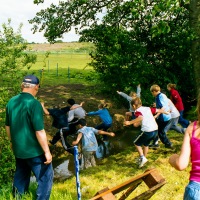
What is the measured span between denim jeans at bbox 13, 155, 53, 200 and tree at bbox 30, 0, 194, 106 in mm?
9720

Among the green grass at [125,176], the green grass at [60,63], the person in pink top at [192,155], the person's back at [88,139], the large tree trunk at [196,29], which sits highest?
the large tree trunk at [196,29]

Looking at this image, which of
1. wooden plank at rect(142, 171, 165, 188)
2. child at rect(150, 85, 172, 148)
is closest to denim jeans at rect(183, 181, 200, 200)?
wooden plank at rect(142, 171, 165, 188)

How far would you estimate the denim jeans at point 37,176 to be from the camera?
5.06 metres

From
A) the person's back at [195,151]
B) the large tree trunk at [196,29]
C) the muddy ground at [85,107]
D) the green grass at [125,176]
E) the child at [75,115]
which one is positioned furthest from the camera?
the muddy ground at [85,107]

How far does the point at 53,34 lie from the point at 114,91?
187 inches

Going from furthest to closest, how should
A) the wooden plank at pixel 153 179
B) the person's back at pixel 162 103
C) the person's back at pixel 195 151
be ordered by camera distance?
the person's back at pixel 162 103 → the wooden plank at pixel 153 179 → the person's back at pixel 195 151

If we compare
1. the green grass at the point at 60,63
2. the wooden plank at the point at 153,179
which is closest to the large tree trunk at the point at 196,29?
the wooden plank at the point at 153,179

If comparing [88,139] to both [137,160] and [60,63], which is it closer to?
[137,160]

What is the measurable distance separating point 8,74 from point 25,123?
8.97 ft

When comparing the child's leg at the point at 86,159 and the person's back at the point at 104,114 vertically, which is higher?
the person's back at the point at 104,114

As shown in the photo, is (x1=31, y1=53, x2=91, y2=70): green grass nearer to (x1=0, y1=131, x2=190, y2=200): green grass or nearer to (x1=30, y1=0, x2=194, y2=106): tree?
(x1=30, y1=0, x2=194, y2=106): tree

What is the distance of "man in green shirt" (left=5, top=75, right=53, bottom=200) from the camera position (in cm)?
484

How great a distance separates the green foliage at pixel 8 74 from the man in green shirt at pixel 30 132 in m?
2.13

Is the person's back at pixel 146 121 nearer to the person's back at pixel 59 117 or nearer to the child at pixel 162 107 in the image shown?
the child at pixel 162 107
